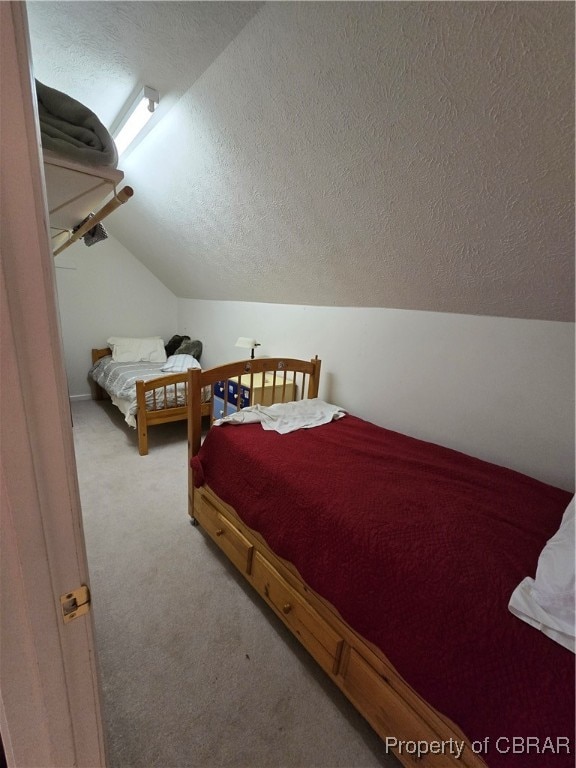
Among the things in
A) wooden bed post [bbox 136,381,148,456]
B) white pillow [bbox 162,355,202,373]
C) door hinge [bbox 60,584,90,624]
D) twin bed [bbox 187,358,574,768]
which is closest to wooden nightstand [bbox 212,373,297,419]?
wooden bed post [bbox 136,381,148,456]

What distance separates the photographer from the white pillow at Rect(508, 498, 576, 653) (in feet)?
2.49

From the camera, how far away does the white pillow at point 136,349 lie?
13.1 ft

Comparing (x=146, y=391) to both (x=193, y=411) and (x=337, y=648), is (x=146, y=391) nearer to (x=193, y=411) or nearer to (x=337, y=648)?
(x=193, y=411)

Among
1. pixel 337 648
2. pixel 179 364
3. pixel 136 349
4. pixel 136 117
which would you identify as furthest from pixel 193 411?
pixel 136 349

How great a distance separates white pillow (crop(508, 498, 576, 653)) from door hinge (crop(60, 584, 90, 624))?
980 mm

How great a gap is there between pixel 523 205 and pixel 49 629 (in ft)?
5.37

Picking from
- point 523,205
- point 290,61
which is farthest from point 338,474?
point 290,61

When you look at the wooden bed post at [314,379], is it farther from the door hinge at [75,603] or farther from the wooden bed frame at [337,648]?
the door hinge at [75,603]

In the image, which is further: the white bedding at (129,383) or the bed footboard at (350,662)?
the white bedding at (129,383)

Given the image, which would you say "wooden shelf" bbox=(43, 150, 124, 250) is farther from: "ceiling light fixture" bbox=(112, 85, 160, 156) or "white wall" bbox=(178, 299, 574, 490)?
"white wall" bbox=(178, 299, 574, 490)

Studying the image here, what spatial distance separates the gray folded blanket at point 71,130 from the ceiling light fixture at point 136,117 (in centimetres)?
88

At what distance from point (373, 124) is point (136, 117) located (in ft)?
4.90

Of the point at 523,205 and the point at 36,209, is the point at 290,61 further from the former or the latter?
the point at 36,209

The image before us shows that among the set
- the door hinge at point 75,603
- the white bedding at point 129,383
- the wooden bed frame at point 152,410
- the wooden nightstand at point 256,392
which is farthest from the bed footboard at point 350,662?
the white bedding at point 129,383
